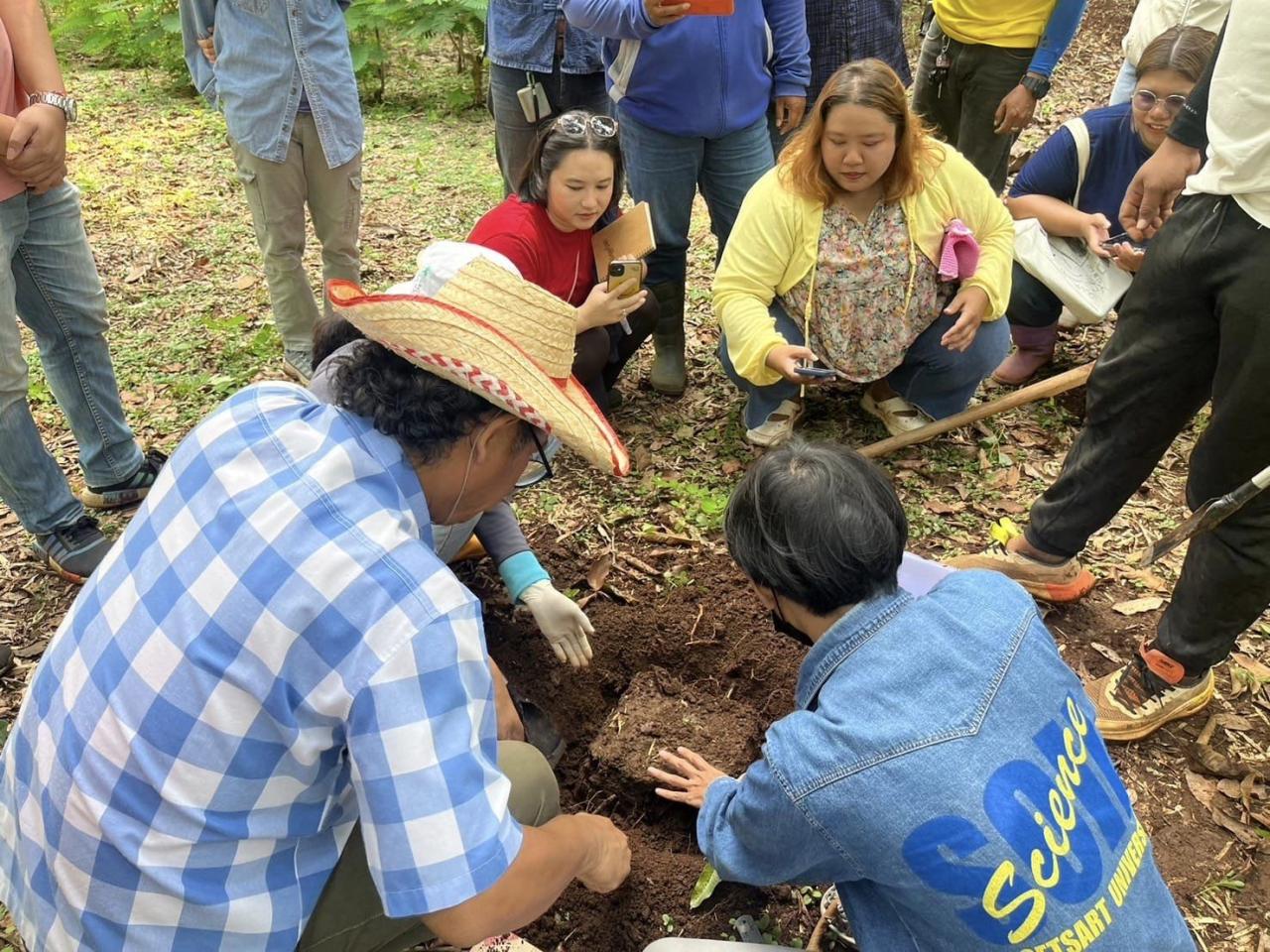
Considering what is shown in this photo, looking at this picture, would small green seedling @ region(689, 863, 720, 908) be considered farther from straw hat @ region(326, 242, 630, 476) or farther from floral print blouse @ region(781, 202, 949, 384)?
floral print blouse @ region(781, 202, 949, 384)

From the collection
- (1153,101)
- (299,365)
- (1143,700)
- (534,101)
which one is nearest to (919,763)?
(1143,700)

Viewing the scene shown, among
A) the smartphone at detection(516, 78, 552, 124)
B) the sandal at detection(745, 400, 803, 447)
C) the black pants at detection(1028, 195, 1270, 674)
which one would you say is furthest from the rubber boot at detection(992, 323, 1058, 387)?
the smartphone at detection(516, 78, 552, 124)

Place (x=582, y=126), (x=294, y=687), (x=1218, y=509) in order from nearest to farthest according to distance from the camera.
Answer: (x=294, y=687) → (x=1218, y=509) → (x=582, y=126)

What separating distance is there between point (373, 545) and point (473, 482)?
321mm

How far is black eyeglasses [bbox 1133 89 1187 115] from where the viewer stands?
3729 mm

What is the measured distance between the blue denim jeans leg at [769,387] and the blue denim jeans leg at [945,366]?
50 cm

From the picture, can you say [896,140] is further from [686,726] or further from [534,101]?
[686,726]

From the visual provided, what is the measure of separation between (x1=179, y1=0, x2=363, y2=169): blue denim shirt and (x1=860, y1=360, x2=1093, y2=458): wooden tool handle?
2.74 m

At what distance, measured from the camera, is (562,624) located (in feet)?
9.61

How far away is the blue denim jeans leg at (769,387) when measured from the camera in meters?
3.88

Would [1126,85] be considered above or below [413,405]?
below

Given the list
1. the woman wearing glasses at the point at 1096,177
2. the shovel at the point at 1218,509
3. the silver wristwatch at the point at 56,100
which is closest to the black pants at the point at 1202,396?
the shovel at the point at 1218,509

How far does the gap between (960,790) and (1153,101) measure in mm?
3440

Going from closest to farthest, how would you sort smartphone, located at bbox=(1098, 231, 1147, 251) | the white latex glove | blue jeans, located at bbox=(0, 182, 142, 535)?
the white latex glove → blue jeans, located at bbox=(0, 182, 142, 535) → smartphone, located at bbox=(1098, 231, 1147, 251)
